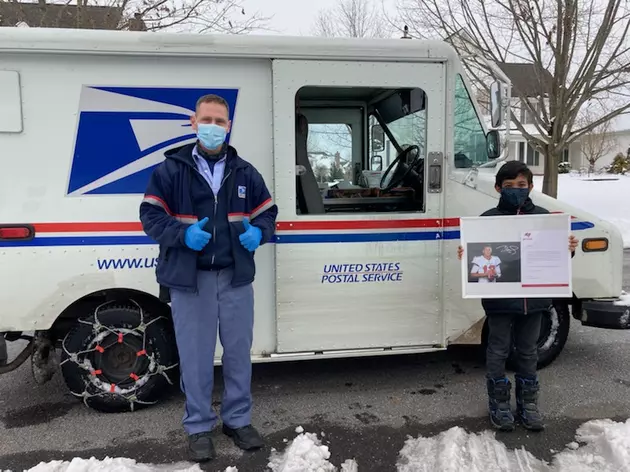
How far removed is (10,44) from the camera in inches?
127

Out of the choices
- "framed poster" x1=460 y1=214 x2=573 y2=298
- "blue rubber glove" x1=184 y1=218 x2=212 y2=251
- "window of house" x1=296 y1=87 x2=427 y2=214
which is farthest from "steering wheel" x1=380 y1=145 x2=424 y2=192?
"blue rubber glove" x1=184 y1=218 x2=212 y2=251

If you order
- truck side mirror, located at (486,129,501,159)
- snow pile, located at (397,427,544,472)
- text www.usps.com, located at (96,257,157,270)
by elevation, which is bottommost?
snow pile, located at (397,427,544,472)

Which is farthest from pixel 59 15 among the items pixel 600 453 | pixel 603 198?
pixel 603 198

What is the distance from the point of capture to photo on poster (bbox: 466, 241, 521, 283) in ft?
10.7

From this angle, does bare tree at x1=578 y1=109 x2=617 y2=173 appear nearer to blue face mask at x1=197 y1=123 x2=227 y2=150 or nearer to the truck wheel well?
the truck wheel well

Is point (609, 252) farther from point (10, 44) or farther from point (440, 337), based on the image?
point (10, 44)

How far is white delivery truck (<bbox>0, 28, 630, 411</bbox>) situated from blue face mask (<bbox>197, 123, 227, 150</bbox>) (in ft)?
1.85

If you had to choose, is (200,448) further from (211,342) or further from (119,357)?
(119,357)

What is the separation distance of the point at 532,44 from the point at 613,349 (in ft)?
22.7

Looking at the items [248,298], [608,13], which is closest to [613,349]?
[248,298]

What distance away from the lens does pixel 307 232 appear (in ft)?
12.0

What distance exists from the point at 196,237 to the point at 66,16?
10.0 metres

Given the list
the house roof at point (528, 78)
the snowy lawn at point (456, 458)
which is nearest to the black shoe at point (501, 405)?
the snowy lawn at point (456, 458)

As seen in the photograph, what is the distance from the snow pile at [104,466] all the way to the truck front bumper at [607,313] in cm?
302
